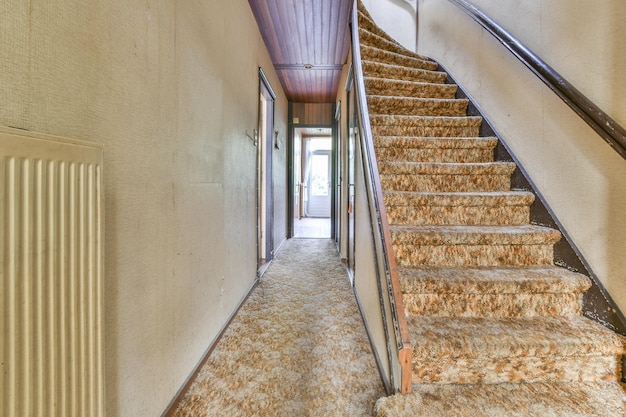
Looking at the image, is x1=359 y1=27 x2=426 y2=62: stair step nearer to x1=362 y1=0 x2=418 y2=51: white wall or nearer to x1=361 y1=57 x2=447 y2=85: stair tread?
x1=361 y1=57 x2=447 y2=85: stair tread

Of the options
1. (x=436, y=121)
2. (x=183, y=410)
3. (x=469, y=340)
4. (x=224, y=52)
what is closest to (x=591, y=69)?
(x=436, y=121)

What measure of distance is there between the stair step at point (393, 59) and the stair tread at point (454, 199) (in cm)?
202

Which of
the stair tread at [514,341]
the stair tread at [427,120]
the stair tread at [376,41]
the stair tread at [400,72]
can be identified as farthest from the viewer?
the stair tread at [376,41]

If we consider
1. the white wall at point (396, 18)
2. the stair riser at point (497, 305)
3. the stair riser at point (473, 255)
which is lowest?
the stair riser at point (497, 305)

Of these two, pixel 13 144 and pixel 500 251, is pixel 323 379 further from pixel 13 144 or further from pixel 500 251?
pixel 13 144

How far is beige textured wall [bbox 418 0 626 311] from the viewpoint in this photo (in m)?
1.30

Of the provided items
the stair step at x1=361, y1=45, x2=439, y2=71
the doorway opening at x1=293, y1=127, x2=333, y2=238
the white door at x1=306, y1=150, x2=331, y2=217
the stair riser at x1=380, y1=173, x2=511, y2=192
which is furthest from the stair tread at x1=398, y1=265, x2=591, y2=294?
the white door at x1=306, y1=150, x2=331, y2=217

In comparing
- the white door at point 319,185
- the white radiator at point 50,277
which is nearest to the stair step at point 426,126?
the white radiator at point 50,277

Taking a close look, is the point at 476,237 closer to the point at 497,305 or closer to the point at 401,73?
A: the point at 497,305

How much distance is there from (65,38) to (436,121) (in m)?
2.39

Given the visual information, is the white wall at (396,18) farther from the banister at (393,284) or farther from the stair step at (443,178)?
the banister at (393,284)

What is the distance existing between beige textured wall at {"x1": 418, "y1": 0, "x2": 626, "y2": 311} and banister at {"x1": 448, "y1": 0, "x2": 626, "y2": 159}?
0.24ft

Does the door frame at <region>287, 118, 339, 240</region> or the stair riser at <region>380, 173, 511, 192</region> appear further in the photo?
the door frame at <region>287, 118, 339, 240</region>

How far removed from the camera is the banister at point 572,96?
123 cm
